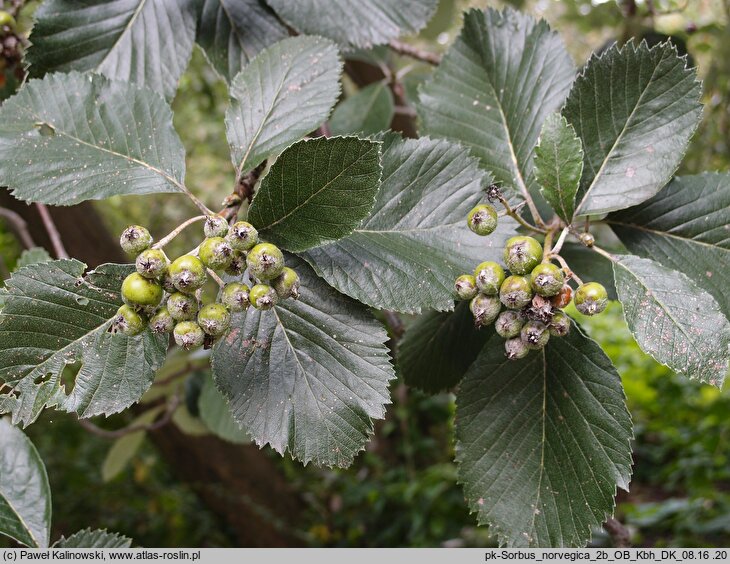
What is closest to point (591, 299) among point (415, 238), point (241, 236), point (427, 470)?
point (415, 238)

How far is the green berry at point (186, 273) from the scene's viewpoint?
0.92m

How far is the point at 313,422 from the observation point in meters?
1.09

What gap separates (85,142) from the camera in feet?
3.94

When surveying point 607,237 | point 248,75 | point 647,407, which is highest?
point 248,75

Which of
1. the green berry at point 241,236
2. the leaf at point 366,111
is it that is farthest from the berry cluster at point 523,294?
the leaf at point 366,111

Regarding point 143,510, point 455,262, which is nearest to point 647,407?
point 143,510

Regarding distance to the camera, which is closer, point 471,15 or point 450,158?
point 450,158

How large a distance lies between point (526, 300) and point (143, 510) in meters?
5.15

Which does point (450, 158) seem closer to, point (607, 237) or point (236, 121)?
point (236, 121)

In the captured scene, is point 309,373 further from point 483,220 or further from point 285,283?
point 483,220

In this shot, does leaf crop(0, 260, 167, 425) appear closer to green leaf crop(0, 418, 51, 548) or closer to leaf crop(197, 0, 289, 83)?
green leaf crop(0, 418, 51, 548)

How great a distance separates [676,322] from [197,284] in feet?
2.57

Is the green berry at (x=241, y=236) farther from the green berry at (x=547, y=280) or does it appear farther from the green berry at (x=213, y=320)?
the green berry at (x=547, y=280)

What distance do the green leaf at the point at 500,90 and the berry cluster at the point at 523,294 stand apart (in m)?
0.39
